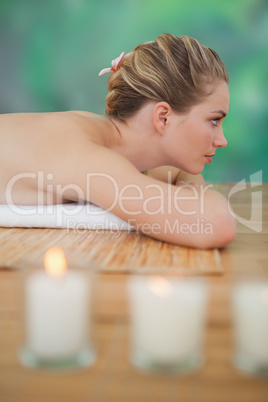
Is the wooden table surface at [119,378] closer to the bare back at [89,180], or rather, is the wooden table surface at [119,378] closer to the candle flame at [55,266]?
the candle flame at [55,266]

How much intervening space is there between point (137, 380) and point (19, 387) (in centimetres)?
12

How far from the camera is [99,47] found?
159 inches

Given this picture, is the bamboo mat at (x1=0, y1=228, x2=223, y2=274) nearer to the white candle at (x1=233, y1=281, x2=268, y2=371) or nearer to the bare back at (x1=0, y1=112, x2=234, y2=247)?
the bare back at (x1=0, y1=112, x2=234, y2=247)

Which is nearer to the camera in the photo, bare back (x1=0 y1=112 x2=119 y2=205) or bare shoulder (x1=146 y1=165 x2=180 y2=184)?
bare back (x1=0 y1=112 x2=119 y2=205)

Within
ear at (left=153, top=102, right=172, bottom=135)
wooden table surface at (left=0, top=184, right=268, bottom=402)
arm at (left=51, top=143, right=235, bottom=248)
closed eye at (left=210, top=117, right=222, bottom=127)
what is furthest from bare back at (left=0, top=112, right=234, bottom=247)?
wooden table surface at (left=0, top=184, right=268, bottom=402)

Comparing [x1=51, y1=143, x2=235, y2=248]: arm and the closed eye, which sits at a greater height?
the closed eye

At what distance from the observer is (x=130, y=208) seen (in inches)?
48.2

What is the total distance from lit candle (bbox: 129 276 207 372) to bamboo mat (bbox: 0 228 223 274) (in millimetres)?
379

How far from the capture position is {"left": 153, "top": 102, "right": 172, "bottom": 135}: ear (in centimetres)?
149

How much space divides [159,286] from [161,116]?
1.03m

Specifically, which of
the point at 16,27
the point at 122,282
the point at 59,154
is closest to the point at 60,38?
the point at 16,27

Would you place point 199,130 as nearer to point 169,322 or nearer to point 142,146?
point 142,146

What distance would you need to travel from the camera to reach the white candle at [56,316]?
56 cm

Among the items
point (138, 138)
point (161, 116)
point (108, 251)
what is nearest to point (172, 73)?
point (161, 116)
